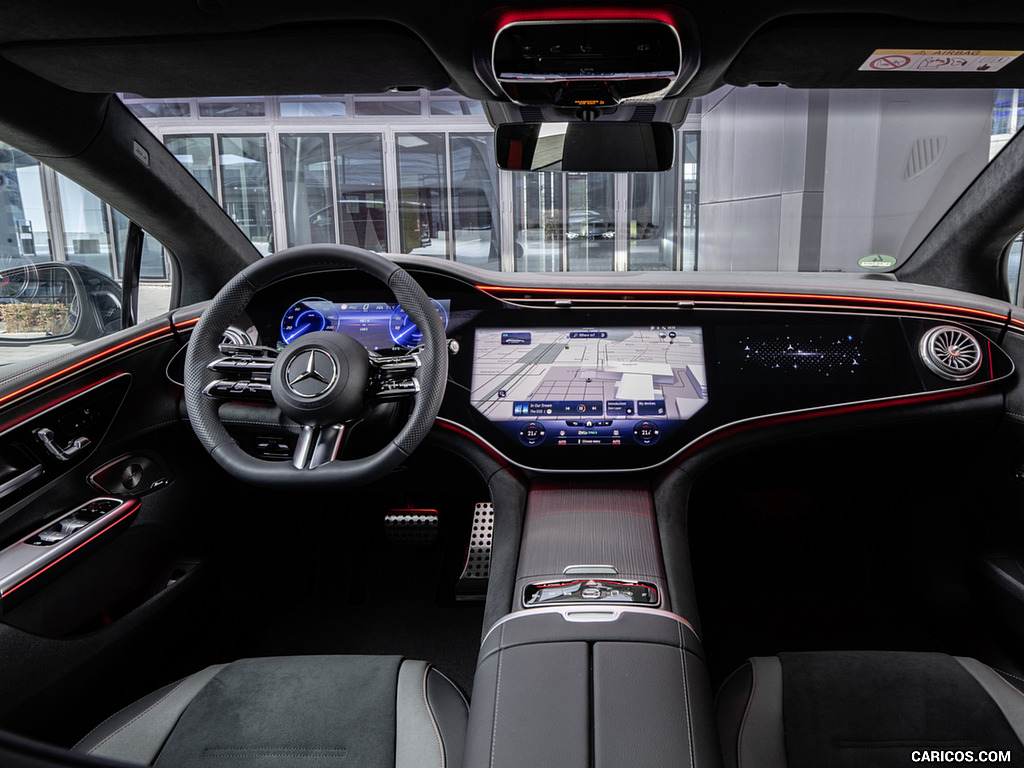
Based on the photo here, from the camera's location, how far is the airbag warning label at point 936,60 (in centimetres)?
145

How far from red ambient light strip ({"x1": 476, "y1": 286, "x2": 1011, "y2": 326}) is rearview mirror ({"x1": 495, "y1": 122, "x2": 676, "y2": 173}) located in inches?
15.1

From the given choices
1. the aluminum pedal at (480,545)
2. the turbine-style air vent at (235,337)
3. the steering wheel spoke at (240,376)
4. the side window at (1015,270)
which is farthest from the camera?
the aluminum pedal at (480,545)

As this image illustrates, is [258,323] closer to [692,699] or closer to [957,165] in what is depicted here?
[692,699]

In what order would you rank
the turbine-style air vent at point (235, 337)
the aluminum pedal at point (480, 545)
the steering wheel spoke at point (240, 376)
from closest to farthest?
the steering wheel spoke at point (240, 376) → the turbine-style air vent at point (235, 337) → the aluminum pedal at point (480, 545)

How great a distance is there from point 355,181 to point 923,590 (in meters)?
5.16

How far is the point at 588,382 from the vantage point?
2.10m

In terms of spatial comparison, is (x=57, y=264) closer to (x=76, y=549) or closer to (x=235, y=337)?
(x=235, y=337)

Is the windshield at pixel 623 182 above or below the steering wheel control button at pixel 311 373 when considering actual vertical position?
above

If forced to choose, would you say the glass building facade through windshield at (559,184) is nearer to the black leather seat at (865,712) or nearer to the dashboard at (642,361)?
the dashboard at (642,361)

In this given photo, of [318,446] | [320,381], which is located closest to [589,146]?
[320,381]

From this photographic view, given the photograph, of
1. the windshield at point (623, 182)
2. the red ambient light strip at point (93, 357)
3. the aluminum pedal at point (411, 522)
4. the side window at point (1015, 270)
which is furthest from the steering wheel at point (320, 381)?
the side window at point (1015, 270)

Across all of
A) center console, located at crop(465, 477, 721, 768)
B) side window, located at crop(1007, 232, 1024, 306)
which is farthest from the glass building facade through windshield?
center console, located at crop(465, 477, 721, 768)

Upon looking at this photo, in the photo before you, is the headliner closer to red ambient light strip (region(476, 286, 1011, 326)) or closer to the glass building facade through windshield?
the glass building facade through windshield

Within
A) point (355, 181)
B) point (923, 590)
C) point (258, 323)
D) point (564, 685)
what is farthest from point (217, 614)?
point (355, 181)
